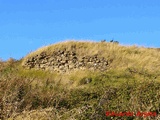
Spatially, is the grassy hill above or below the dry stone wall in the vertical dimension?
below

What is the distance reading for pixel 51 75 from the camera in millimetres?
26766

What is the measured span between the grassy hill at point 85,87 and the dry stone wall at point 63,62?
0.33 meters

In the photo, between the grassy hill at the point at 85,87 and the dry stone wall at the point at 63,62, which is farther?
the dry stone wall at the point at 63,62

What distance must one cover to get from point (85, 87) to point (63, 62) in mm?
9009

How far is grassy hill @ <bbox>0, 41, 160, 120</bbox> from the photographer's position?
9.83 metres

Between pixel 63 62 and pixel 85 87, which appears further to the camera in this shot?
pixel 63 62

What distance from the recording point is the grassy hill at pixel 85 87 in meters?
9.83

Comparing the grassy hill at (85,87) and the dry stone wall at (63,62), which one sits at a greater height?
the dry stone wall at (63,62)

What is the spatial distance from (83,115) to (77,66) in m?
18.2

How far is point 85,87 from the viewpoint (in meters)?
19.9

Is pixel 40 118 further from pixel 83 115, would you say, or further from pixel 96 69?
pixel 96 69

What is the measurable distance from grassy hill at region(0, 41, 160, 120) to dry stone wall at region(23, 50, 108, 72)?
0.33 m

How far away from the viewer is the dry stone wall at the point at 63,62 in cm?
2752

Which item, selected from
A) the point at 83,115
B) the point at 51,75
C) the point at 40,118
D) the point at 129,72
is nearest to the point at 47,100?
the point at 83,115
